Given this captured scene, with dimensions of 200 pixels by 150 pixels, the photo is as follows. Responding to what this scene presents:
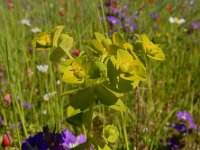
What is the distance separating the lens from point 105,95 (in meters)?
0.75

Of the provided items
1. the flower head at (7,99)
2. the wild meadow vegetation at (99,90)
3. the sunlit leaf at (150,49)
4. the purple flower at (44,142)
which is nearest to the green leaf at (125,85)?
the wild meadow vegetation at (99,90)

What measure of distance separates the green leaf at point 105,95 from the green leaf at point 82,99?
0.06 ft

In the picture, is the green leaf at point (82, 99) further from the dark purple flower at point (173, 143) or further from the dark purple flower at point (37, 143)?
the dark purple flower at point (173, 143)

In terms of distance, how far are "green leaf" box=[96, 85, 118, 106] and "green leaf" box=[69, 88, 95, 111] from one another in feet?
0.06

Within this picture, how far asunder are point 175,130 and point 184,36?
1.50 metres

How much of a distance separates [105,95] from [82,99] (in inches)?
1.8

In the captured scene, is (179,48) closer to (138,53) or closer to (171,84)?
(171,84)

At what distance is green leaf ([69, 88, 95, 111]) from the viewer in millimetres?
746

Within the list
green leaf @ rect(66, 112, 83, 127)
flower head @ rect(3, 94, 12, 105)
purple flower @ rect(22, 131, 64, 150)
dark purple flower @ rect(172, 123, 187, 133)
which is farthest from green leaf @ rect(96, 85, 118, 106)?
dark purple flower @ rect(172, 123, 187, 133)

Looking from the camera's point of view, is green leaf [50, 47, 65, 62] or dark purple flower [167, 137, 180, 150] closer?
green leaf [50, 47, 65, 62]

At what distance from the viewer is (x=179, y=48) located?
281 centimetres

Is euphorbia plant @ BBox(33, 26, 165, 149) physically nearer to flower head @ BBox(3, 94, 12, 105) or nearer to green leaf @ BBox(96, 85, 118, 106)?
green leaf @ BBox(96, 85, 118, 106)

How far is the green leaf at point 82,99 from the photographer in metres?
0.75

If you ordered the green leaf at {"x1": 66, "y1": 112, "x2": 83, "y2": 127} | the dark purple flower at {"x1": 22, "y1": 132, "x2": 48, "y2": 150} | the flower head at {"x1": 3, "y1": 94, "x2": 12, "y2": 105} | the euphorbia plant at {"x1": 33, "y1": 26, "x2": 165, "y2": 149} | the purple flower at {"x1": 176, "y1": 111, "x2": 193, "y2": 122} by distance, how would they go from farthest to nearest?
the purple flower at {"x1": 176, "y1": 111, "x2": 193, "y2": 122}, the flower head at {"x1": 3, "y1": 94, "x2": 12, "y2": 105}, the dark purple flower at {"x1": 22, "y1": 132, "x2": 48, "y2": 150}, the green leaf at {"x1": 66, "y1": 112, "x2": 83, "y2": 127}, the euphorbia plant at {"x1": 33, "y1": 26, "x2": 165, "y2": 149}
